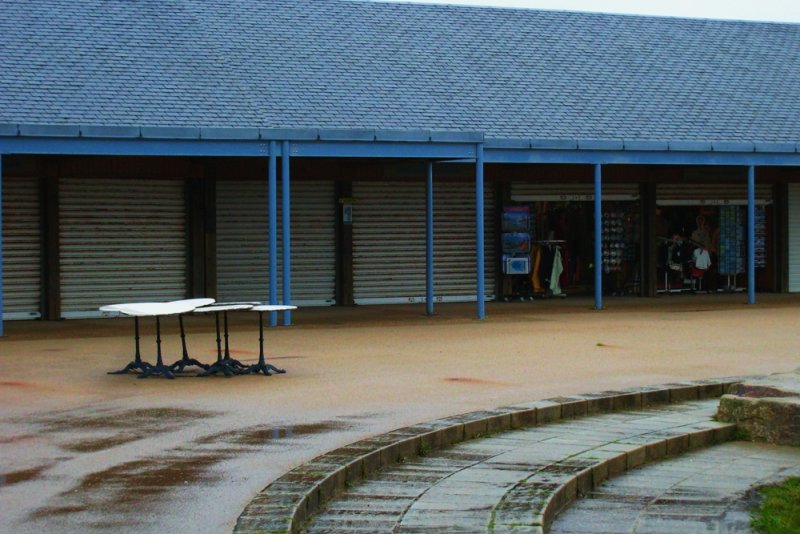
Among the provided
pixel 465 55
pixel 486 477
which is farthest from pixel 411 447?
pixel 465 55

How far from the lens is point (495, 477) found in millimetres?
7602

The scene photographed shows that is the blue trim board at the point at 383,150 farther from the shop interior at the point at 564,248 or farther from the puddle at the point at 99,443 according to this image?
Answer: the puddle at the point at 99,443

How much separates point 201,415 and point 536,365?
449 cm

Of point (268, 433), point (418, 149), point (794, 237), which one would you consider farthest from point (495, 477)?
point (794, 237)

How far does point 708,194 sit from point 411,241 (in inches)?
264

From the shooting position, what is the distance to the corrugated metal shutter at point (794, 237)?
88.7 ft

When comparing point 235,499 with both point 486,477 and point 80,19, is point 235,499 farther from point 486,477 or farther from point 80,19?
point 80,19

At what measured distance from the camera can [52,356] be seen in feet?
47.3

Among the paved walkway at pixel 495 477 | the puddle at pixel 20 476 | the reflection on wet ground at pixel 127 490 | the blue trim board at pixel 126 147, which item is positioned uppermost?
the blue trim board at pixel 126 147

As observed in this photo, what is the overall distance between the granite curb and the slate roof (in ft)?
33.0

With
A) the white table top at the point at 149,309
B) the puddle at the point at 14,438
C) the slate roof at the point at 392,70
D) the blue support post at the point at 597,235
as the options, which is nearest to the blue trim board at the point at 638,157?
the blue support post at the point at 597,235

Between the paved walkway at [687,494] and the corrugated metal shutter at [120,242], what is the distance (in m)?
14.1

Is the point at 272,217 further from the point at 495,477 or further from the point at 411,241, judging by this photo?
the point at 495,477

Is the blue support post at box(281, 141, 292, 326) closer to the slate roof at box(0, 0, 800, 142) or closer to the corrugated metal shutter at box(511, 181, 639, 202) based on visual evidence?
the slate roof at box(0, 0, 800, 142)
